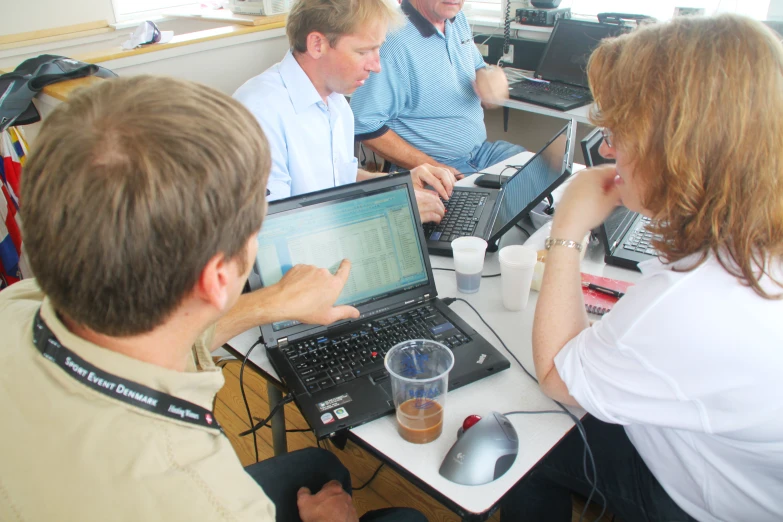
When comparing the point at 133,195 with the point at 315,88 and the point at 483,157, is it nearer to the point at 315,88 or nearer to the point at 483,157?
the point at 315,88

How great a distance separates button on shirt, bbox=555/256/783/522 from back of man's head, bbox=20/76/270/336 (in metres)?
0.57

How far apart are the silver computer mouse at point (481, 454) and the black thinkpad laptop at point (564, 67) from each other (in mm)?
→ 2048

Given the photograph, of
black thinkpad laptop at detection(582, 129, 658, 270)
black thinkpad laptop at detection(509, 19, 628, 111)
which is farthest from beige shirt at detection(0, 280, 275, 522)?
black thinkpad laptop at detection(509, 19, 628, 111)

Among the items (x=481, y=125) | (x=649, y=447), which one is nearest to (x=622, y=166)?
(x=649, y=447)

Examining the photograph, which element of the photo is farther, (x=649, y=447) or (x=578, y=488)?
(x=578, y=488)

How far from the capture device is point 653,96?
81cm

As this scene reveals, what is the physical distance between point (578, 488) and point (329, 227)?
72 cm

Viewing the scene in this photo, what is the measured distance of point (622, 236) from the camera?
1.42 metres

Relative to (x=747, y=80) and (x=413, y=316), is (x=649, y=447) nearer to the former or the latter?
(x=413, y=316)

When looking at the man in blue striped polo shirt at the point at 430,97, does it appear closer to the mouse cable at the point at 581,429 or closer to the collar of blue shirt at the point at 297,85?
the collar of blue shirt at the point at 297,85

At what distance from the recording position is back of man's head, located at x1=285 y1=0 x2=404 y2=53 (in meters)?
1.56

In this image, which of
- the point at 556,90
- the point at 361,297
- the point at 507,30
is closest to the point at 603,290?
the point at 361,297

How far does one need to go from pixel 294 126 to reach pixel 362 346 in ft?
2.57

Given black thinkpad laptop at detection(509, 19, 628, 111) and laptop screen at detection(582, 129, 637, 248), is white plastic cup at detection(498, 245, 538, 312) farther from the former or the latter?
black thinkpad laptop at detection(509, 19, 628, 111)
